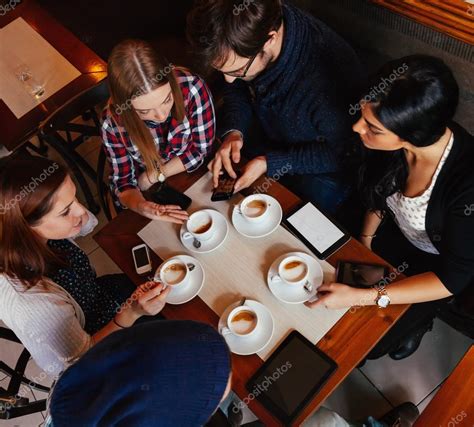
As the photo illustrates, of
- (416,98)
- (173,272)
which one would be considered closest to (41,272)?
(173,272)

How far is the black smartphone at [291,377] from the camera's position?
4.12ft

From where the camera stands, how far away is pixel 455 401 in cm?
122

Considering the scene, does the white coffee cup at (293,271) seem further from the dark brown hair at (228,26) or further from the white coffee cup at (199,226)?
the dark brown hair at (228,26)

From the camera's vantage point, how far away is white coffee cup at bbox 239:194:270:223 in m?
1.52

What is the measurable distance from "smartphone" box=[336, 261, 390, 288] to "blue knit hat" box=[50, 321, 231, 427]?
565 millimetres

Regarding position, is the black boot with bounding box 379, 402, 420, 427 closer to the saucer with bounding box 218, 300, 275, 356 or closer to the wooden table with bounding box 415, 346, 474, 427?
the wooden table with bounding box 415, 346, 474, 427

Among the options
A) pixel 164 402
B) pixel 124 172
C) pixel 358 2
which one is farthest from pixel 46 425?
pixel 358 2

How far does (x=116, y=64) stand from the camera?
1507 mm

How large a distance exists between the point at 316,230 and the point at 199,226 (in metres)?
0.42

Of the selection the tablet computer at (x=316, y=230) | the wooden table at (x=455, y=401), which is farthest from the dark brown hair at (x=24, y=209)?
the wooden table at (x=455, y=401)

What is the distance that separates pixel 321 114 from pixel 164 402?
1192mm

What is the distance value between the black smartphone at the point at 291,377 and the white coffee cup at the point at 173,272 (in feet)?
1.31

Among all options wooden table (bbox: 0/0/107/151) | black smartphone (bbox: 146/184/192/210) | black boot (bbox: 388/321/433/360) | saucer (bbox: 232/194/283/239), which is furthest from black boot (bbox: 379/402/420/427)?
wooden table (bbox: 0/0/107/151)

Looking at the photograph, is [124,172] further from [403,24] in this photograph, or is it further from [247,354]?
[403,24]
